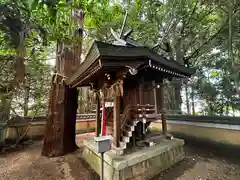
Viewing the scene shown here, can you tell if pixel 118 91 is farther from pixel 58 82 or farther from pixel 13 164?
pixel 13 164

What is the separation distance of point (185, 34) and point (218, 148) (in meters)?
5.51

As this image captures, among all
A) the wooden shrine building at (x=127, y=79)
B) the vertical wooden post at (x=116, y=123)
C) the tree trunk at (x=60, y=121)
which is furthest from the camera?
the tree trunk at (x=60, y=121)

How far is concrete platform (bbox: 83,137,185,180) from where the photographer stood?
106 inches

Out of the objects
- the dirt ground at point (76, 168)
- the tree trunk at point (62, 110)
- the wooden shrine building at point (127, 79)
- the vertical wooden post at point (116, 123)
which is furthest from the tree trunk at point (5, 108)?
the vertical wooden post at point (116, 123)

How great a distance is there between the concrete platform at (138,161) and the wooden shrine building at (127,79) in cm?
36

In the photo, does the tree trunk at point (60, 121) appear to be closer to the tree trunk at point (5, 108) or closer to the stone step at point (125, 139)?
the tree trunk at point (5, 108)

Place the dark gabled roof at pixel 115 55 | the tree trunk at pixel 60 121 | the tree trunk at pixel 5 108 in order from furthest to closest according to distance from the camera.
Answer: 1. the tree trunk at pixel 5 108
2. the tree trunk at pixel 60 121
3. the dark gabled roof at pixel 115 55

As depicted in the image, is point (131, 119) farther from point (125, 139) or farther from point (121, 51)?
point (121, 51)

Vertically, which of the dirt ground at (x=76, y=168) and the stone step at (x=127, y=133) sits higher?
the stone step at (x=127, y=133)

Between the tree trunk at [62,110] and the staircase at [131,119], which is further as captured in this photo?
the tree trunk at [62,110]

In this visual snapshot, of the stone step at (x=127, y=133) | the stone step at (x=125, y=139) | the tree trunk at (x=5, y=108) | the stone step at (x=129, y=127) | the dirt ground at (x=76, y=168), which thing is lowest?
the dirt ground at (x=76, y=168)

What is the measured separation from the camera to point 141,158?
2.98 meters

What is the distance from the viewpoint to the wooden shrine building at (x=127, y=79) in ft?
8.43

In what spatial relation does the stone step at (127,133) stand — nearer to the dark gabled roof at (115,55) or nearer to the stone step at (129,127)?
the stone step at (129,127)
